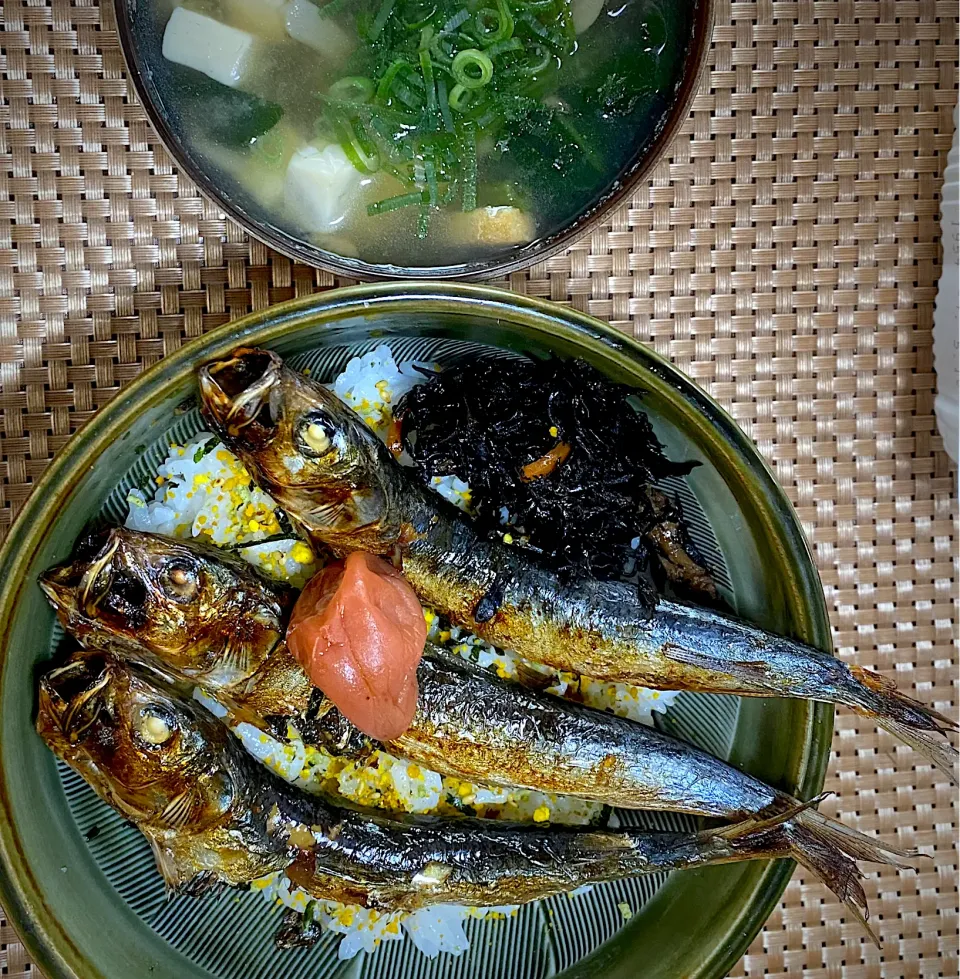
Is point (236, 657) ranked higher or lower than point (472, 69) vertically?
lower

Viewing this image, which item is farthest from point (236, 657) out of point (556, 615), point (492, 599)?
point (556, 615)

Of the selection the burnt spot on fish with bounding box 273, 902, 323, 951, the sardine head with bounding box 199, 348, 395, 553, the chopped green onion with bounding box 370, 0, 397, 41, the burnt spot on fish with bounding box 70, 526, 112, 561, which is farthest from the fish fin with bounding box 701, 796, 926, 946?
the chopped green onion with bounding box 370, 0, 397, 41

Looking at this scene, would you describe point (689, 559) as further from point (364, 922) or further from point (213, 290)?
point (213, 290)

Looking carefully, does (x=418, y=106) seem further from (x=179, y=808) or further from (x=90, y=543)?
(x=179, y=808)

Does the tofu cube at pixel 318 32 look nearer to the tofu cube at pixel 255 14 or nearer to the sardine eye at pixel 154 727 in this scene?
the tofu cube at pixel 255 14

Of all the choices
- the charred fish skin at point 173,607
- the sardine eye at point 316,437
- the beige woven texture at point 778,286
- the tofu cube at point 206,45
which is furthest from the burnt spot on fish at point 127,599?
the tofu cube at point 206,45

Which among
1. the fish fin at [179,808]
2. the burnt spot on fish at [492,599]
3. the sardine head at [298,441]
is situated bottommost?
the fish fin at [179,808]
